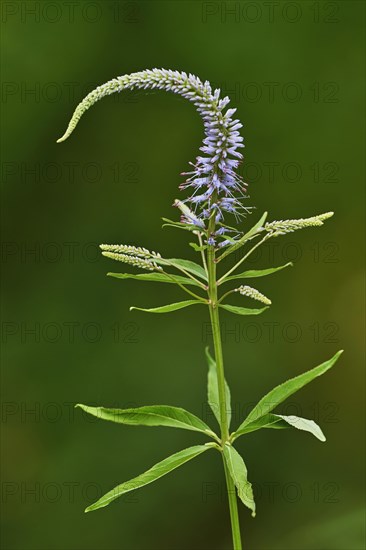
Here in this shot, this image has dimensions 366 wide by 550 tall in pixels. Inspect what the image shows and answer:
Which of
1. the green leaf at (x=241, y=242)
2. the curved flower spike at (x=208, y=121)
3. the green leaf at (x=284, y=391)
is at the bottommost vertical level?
the green leaf at (x=284, y=391)

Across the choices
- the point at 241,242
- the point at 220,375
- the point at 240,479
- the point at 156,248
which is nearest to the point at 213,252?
the point at 241,242

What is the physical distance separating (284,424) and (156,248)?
236cm

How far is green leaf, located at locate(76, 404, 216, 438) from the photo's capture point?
0.89 meters

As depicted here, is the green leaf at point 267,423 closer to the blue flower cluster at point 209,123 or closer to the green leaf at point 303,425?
the green leaf at point 303,425

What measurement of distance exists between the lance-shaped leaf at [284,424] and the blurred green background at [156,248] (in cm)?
220

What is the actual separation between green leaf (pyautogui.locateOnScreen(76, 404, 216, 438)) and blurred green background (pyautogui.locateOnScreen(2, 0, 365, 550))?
84.6 inches

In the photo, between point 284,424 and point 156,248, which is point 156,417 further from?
point 156,248

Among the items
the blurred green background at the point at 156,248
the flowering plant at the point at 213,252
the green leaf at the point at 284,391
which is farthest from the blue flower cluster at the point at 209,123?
the blurred green background at the point at 156,248

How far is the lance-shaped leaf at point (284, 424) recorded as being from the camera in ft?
2.75

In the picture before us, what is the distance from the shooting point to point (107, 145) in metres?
3.23

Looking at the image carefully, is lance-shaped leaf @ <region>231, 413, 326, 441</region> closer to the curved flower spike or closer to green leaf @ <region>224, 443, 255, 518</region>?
green leaf @ <region>224, 443, 255, 518</region>

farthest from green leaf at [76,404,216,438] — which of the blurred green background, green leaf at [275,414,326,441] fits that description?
the blurred green background

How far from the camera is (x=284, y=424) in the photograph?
0.87 meters

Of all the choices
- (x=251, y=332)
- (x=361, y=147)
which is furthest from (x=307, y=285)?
(x=361, y=147)
